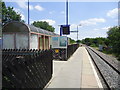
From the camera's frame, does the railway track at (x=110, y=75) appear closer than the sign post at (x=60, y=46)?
Yes

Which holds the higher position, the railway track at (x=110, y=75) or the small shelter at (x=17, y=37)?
the small shelter at (x=17, y=37)

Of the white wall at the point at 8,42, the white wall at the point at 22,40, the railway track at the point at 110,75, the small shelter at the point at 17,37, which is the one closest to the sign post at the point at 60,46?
the small shelter at the point at 17,37

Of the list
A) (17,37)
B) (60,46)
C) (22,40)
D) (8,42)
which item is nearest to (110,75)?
(60,46)

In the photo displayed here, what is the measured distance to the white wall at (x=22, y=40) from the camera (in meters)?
11.8

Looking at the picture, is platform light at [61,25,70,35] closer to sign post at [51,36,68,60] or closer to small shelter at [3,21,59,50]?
sign post at [51,36,68,60]

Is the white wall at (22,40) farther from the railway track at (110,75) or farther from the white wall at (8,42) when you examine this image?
the railway track at (110,75)

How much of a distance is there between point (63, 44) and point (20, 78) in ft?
31.5

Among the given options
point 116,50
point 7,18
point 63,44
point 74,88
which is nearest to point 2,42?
point 63,44

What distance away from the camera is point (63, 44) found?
12.2m

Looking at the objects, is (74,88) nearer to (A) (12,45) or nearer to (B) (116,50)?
(A) (12,45)

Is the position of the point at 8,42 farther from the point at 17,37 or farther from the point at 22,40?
the point at 22,40

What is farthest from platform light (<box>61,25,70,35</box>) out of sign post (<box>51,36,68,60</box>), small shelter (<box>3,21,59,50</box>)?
small shelter (<box>3,21,59,50</box>)

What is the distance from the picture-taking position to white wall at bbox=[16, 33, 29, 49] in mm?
11766

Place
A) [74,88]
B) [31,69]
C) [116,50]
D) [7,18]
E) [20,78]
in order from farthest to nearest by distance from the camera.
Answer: [7,18]
[116,50]
[74,88]
[31,69]
[20,78]
